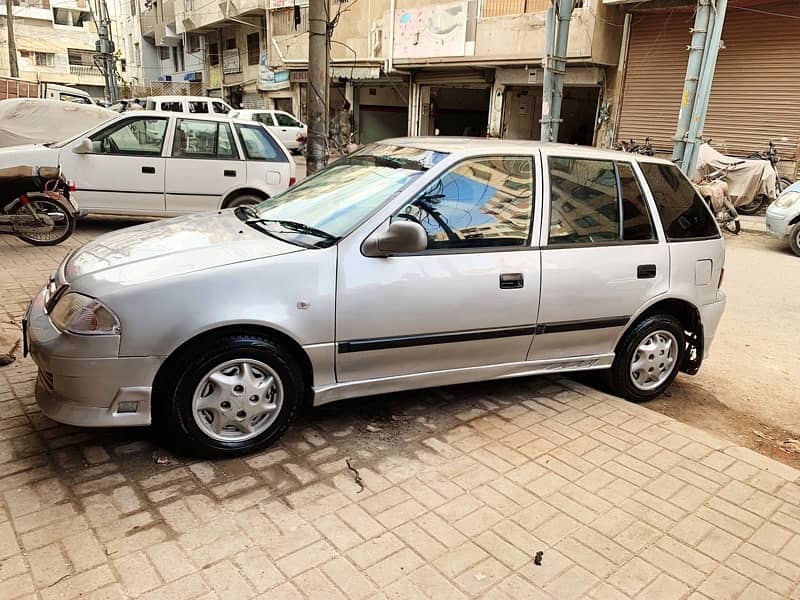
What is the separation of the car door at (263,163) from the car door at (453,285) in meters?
5.62

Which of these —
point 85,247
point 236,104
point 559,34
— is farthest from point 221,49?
point 85,247

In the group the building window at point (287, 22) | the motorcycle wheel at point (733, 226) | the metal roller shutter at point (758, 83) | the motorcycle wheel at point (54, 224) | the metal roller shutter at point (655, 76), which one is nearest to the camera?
the motorcycle wheel at point (54, 224)

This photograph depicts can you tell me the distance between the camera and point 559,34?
839 centimetres

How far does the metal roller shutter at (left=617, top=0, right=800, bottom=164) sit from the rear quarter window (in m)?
12.1

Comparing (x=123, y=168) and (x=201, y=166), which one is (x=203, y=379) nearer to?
(x=201, y=166)

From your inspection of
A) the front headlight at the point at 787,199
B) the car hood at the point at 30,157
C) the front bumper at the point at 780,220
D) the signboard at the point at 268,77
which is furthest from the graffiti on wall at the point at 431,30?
the car hood at the point at 30,157

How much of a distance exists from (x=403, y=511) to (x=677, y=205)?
9.43 feet

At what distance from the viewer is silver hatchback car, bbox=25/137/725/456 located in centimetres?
296

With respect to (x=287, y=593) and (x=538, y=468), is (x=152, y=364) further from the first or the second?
(x=538, y=468)

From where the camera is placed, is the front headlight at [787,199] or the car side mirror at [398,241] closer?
the car side mirror at [398,241]

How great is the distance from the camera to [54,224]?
25.5ft

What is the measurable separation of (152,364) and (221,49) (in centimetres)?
3522

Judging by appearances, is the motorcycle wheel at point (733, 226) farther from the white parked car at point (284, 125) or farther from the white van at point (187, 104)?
the white van at point (187, 104)

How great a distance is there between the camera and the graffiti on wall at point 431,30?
1892 cm
